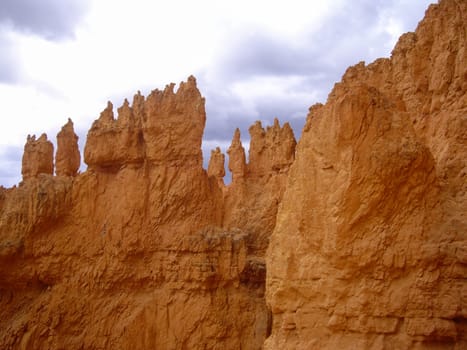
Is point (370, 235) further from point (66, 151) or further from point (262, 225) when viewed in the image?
point (66, 151)

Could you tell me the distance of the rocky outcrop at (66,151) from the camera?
19438mm

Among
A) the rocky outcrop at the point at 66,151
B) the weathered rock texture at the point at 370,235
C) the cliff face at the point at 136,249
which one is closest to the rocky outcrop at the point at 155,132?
the cliff face at the point at 136,249

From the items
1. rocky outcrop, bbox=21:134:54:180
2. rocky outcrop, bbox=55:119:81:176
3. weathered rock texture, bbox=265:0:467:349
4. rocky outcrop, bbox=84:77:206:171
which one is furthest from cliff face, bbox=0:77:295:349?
weathered rock texture, bbox=265:0:467:349

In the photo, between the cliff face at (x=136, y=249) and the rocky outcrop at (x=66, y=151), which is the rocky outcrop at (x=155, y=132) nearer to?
the cliff face at (x=136, y=249)

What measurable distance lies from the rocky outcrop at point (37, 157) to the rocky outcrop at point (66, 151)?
28 centimetres

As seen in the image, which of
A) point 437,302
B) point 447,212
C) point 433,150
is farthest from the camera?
point 433,150

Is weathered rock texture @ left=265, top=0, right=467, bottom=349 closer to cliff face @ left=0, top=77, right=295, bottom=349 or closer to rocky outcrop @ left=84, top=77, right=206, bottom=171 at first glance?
cliff face @ left=0, top=77, right=295, bottom=349

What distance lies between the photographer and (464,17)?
404 inches

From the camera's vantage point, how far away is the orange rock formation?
26.3 ft

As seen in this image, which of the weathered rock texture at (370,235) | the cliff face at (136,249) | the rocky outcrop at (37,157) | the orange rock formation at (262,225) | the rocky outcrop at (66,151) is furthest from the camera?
the rocky outcrop at (66,151)

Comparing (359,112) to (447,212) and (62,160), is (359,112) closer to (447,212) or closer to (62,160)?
(447,212)

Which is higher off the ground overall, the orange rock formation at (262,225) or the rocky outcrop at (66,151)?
the rocky outcrop at (66,151)

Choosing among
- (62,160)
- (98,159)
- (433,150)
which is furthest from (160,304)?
(433,150)

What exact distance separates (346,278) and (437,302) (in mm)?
1294
